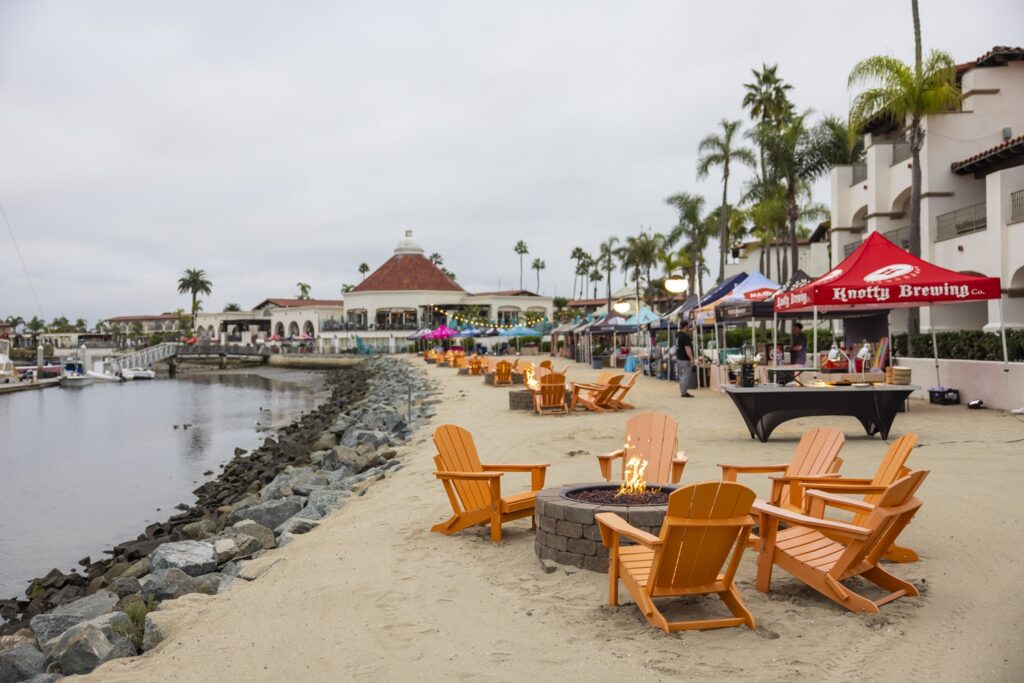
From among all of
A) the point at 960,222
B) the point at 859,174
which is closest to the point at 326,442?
the point at 960,222

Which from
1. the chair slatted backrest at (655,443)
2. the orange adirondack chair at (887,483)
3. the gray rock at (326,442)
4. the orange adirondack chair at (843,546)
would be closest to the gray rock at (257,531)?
the chair slatted backrest at (655,443)

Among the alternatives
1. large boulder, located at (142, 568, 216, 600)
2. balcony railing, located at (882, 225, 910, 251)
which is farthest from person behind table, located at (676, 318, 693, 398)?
large boulder, located at (142, 568, 216, 600)

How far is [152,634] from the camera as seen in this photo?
5.63m

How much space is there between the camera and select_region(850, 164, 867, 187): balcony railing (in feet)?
92.1

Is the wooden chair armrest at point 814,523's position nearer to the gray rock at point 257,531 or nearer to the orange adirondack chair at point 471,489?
the orange adirondack chair at point 471,489

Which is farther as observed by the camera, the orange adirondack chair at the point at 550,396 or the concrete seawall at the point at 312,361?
the concrete seawall at the point at 312,361

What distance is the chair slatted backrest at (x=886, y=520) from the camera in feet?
15.3

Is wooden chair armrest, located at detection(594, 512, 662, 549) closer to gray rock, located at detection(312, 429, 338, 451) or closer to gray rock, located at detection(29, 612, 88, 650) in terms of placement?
gray rock, located at detection(29, 612, 88, 650)

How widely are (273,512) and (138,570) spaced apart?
5.36 ft

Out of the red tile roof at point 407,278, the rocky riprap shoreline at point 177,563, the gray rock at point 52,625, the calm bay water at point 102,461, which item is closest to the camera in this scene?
the rocky riprap shoreline at point 177,563

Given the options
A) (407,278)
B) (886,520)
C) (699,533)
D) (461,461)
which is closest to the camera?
(699,533)

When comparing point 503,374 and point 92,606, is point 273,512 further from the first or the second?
point 503,374

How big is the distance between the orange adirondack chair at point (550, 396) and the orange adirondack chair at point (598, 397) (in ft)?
2.09

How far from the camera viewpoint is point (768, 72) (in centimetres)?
4559
